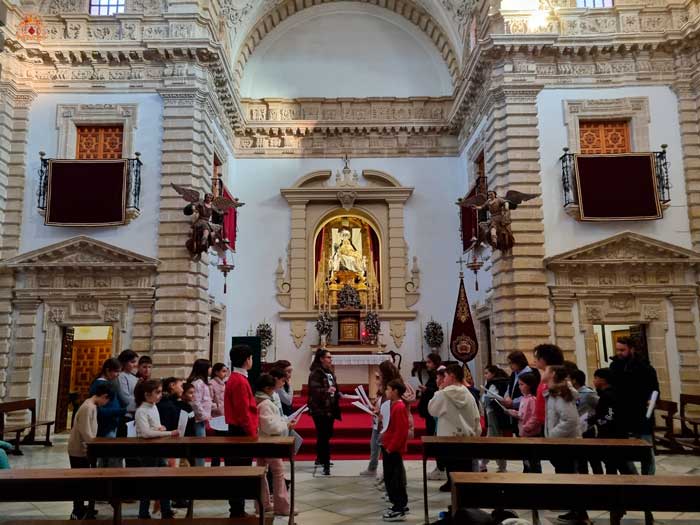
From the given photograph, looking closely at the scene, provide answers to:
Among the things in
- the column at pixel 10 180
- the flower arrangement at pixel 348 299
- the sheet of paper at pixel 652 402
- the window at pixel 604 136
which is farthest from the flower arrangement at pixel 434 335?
the column at pixel 10 180

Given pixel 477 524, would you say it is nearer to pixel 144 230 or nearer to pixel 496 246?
pixel 496 246

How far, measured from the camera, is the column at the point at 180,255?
12625 mm

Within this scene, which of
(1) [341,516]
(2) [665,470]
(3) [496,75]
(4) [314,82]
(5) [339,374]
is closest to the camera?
(1) [341,516]

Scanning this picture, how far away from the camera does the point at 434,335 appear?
687 inches

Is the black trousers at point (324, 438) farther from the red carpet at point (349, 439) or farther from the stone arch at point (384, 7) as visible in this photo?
the stone arch at point (384, 7)

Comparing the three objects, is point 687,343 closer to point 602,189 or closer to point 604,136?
point 602,189

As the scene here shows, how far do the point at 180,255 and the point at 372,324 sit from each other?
6.70m

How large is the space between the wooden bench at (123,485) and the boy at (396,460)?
77.2 inches

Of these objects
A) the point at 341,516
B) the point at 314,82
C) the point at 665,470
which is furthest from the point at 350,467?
the point at 314,82

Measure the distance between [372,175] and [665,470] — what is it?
42.3 feet

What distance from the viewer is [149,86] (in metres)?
13.9

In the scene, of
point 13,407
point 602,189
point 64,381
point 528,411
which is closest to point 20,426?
point 13,407

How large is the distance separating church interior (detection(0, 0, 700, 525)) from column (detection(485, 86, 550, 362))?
76 millimetres

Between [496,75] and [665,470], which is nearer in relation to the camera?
[665,470]
